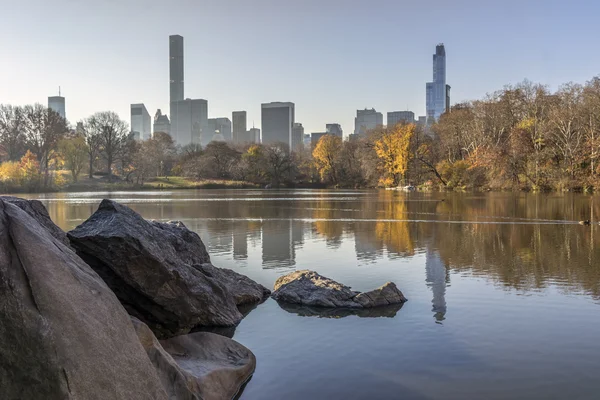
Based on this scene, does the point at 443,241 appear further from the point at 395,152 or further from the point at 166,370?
the point at 395,152

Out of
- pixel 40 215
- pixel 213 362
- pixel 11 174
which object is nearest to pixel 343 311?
pixel 213 362

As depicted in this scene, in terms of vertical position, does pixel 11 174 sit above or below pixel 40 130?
below

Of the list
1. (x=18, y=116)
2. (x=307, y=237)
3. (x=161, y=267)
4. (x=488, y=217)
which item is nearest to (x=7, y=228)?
(x=161, y=267)

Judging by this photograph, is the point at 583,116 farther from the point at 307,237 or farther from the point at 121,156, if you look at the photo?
the point at 121,156

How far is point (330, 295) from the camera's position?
11.2m

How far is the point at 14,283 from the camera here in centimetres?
415

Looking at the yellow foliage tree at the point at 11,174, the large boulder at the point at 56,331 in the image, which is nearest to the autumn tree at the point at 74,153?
the yellow foliage tree at the point at 11,174

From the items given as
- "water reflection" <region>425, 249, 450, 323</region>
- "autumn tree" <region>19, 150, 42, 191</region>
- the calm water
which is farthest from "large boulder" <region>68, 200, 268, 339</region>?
"autumn tree" <region>19, 150, 42, 191</region>

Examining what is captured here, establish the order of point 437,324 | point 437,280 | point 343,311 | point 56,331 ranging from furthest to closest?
point 437,280
point 343,311
point 437,324
point 56,331

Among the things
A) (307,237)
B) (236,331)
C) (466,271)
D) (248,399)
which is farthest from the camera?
(307,237)

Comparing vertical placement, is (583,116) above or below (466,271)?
above

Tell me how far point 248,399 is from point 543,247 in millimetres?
15338

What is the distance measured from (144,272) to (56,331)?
3.34 metres

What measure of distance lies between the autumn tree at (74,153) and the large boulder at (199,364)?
88170mm
